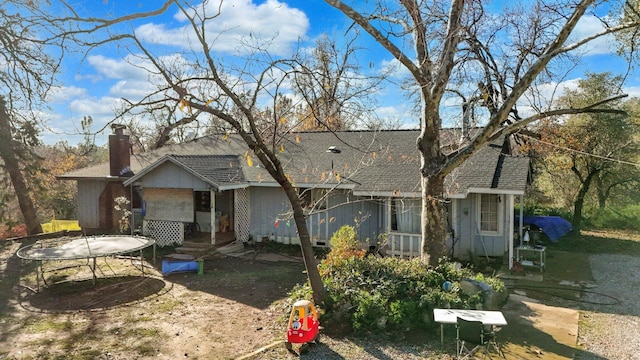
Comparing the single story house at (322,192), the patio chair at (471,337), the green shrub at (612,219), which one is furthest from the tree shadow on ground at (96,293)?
the green shrub at (612,219)

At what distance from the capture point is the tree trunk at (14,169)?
59.5 feet

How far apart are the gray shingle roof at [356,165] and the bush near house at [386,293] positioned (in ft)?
9.94

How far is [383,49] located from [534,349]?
6.99 metres

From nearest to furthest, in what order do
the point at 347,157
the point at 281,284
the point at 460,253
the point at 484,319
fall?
the point at 484,319
the point at 281,284
the point at 460,253
the point at 347,157

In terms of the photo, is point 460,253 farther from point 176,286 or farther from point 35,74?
point 35,74

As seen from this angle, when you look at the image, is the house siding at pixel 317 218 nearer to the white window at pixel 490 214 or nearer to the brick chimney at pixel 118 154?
the white window at pixel 490 214

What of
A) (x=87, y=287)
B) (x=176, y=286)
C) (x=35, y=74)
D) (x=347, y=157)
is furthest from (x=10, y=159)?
(x=347, y=157)

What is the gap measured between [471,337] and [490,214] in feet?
24.8

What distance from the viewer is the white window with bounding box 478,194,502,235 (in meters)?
12.8

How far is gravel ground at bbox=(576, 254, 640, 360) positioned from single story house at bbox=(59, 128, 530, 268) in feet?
8.70

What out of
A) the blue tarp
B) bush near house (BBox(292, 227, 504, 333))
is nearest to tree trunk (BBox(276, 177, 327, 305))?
bush near house (BBox(292, 227, 504, 333))

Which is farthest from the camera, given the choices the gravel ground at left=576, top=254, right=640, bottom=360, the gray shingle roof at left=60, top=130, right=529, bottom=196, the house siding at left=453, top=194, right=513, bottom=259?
the gray shingle roof at left=60, top=130, right=529, bottom=196

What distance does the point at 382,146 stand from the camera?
54.4ft

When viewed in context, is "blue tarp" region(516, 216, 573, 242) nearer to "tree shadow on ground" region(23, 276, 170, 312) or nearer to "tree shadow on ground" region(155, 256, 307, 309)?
"tree shadow on ground" region(155, 256, 307, 309)
